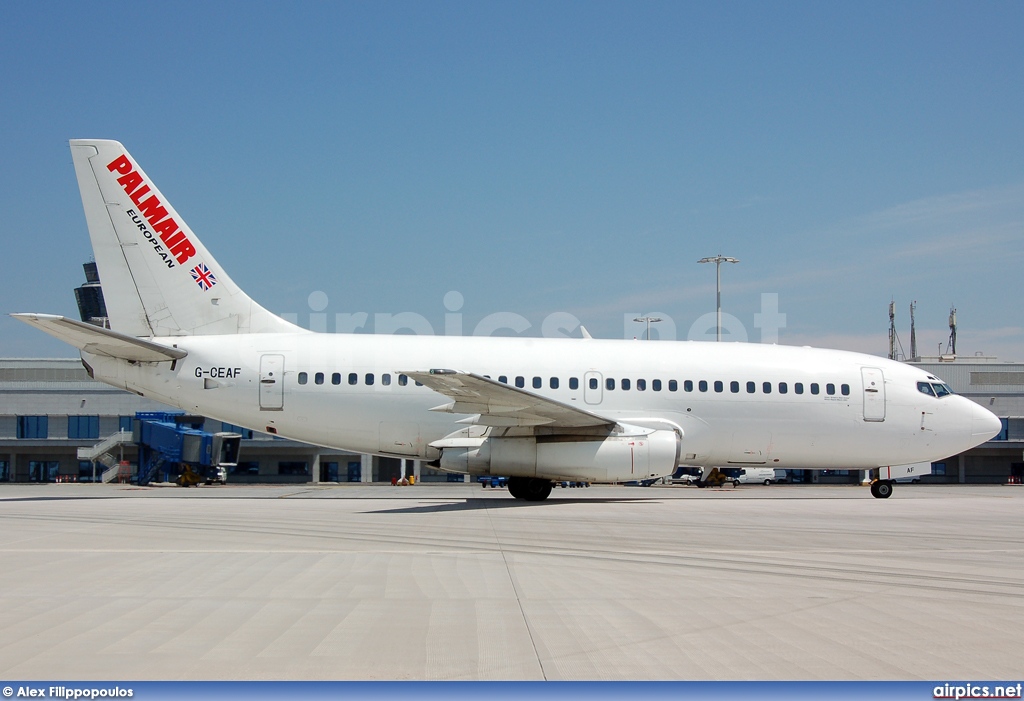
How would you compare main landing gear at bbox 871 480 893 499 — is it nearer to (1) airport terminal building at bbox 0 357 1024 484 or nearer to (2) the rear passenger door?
(2) the rear passenger door

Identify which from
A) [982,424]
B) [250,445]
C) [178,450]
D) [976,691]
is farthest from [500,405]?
[250,445]

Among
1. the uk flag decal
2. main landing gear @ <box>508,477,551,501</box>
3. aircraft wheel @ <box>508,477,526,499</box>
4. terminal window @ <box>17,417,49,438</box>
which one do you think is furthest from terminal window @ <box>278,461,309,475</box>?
main landing gear @ <box>508,477,551,501</box>

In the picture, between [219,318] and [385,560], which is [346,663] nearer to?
[385,560]

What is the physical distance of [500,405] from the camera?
1989 centimetres

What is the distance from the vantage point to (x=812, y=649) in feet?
19.5

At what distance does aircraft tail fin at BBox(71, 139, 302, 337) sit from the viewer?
2180 cm

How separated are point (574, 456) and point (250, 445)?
39.4 meters

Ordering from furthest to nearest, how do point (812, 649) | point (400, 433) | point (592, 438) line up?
1. point (400, 433)
2. point (592, 438)
3. point (812, 649)

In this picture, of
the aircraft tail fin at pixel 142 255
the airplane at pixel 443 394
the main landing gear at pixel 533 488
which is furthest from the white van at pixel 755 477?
the aircraft tail fin at pixel 142 255

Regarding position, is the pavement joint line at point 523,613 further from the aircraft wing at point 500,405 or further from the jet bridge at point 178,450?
the jet bridge at point 178,450

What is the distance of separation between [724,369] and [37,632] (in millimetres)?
19115

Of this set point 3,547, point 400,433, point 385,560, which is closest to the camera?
point 385,560

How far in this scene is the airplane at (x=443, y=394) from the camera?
20.9m

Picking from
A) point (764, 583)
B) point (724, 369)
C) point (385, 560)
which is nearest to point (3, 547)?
point (385, 560)
